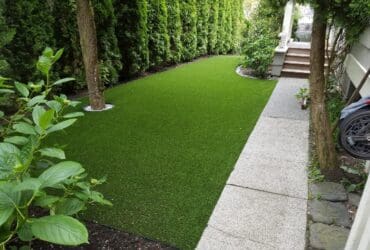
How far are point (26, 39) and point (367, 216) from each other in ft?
17.4

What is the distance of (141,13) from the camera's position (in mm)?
7137

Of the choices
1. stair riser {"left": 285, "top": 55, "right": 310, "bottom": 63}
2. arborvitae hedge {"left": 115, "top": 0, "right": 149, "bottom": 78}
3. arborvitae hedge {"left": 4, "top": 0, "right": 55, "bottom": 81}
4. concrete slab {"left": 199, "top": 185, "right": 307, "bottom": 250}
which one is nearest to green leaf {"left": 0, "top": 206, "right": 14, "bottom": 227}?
concrete slab {"left": 199, "top": 185, "right": 307, "bottom": 250}

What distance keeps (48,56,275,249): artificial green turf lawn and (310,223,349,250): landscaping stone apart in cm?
85

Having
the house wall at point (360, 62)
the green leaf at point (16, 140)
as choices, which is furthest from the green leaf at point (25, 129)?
the house wall at point (360, 62)

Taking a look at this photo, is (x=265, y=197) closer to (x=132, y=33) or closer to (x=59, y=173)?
(x=59, y=173)

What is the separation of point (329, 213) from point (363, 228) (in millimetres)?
1203

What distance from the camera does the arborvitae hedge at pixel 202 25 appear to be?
1050 centimetres

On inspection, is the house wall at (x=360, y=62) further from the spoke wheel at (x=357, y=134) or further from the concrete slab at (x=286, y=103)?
the spoke wheel at (x=357, y=134)

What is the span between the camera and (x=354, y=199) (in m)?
2.71

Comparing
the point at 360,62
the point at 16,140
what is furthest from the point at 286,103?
the point at 16,140

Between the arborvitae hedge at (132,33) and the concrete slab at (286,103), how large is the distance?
357 cm

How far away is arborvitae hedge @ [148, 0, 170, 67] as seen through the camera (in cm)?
792

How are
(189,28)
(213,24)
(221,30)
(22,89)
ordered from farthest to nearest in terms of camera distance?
(221,30) → (213,24) → (189,28) → (22,89)

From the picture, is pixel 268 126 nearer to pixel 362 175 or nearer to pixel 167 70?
pixel 362 175
